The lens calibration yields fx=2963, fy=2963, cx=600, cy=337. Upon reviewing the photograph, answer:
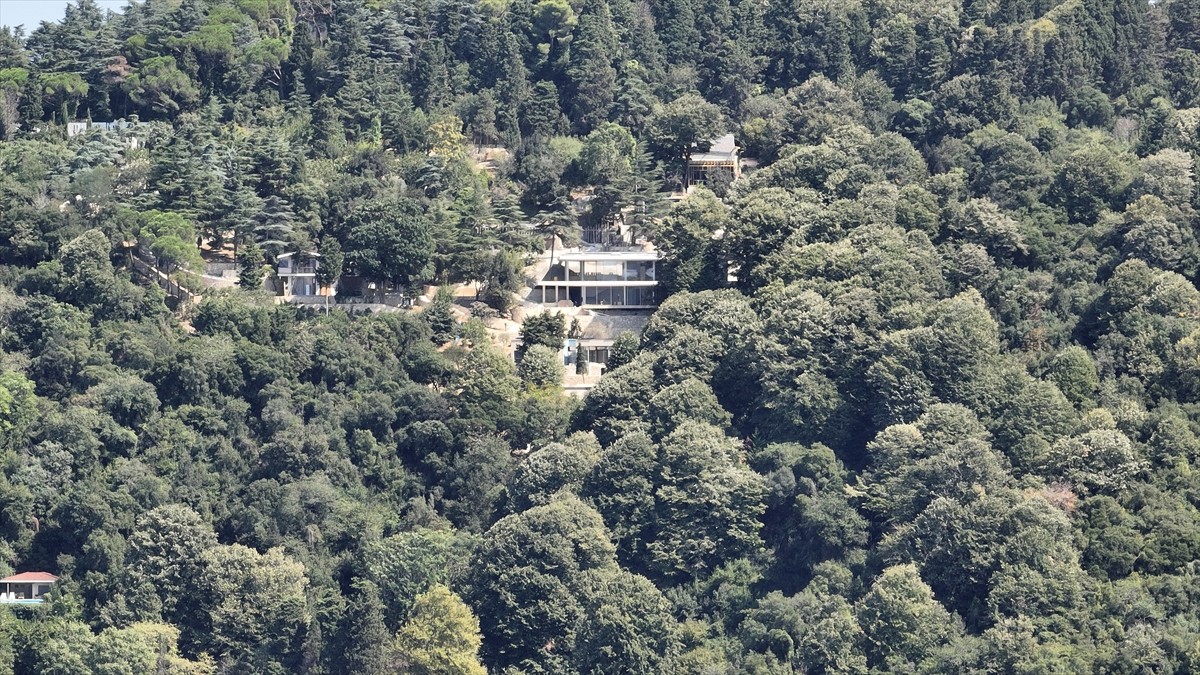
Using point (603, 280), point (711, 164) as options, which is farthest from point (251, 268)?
point (711, 164)

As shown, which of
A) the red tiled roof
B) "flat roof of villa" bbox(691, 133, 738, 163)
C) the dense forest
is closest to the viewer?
the dense forest

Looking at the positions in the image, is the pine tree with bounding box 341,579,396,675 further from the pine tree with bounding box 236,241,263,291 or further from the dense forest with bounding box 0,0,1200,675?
the pine tree with bounding box 236,241,263,291

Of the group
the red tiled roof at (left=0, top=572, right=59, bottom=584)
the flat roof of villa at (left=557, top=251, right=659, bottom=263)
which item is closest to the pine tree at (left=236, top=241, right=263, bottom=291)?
the flat roof of villa at (left=557, top=251, right=659, bottom=263)

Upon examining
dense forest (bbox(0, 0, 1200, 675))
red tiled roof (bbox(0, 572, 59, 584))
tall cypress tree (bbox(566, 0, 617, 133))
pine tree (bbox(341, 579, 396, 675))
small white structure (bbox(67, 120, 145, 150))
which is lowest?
pine tree (bbox(341, 579, 396, 675))

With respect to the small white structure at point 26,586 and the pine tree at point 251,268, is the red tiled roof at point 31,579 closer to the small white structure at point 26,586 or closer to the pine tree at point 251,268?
the small white structure at point 26,586

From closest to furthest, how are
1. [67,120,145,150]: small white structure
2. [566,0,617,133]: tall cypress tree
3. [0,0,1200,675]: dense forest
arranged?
[0,0,1200,675]: dense forest < [67,120,145,150]: small white structure < [566,0,617,133]: tall cypress tree

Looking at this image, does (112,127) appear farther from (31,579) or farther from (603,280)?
(31,579)

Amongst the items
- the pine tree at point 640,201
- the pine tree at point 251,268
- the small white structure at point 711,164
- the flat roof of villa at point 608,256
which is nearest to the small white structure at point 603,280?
the flat roof of villa at point 608,256
